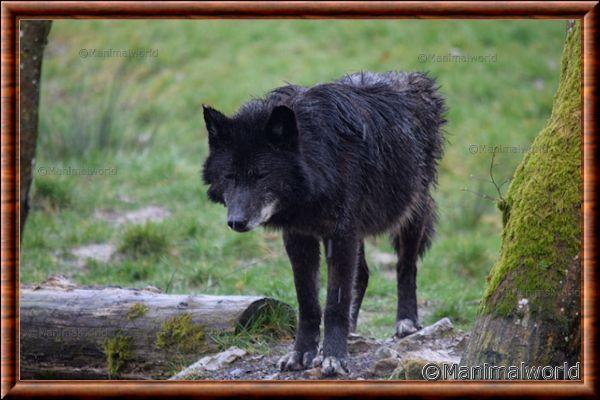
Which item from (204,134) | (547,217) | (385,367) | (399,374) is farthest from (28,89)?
(204,134)

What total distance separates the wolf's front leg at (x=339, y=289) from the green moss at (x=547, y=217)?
117 cm

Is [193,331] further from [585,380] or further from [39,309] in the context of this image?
[585,380]

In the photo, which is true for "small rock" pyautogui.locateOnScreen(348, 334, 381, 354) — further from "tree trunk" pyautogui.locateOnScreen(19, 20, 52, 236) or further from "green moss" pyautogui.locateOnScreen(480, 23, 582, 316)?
"tree trunk" pyautogui.locateOnScreen(19, 20, 52, 236)

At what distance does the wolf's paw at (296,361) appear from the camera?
6.52 meters

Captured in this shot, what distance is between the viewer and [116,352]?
6.90 meters

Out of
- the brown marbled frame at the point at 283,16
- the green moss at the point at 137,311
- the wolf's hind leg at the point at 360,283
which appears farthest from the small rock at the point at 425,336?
the green moss at the point at 137,311

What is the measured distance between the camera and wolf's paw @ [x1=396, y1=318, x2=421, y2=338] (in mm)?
7676

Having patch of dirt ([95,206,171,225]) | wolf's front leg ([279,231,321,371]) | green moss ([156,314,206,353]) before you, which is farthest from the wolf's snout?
patch of dirt ([95,206,171,225])

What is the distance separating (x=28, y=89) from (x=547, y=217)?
5.75 metres

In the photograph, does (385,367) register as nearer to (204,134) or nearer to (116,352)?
(116,352)

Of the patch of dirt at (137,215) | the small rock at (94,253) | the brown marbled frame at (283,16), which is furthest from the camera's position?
the patch of dirt at (137,215)

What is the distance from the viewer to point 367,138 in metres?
6.75

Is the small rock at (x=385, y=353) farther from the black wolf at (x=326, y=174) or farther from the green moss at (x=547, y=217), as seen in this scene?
the green moss at (x=547, y=217)

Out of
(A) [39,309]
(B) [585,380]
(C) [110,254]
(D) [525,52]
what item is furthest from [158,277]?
(D) [525,52]
